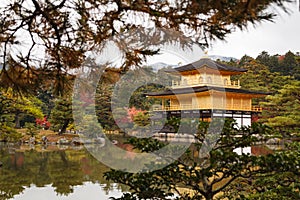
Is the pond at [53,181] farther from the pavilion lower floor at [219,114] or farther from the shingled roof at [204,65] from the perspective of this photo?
the shingled roof at [204,65]

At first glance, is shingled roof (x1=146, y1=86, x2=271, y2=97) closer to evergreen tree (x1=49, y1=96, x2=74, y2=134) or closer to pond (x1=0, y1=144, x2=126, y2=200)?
evergreen tree (x1=49, y1=96, x2=74, y2=134)

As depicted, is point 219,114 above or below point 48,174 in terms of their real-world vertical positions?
above

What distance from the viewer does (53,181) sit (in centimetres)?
718

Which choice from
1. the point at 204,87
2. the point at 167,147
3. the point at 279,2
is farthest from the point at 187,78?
the point at 279,2

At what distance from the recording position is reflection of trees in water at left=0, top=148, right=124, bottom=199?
6527mm

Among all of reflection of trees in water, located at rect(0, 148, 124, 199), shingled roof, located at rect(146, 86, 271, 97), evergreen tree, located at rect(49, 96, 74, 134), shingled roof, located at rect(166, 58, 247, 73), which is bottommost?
reflection of trees in water, located at rect(0, 148, 124, 199)

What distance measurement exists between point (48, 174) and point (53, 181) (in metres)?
0.97

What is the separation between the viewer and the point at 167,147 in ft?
7.91

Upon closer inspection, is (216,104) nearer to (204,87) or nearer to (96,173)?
(204,87)

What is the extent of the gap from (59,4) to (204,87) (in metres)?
12.4

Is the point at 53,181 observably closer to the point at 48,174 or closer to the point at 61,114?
the point at 48,174

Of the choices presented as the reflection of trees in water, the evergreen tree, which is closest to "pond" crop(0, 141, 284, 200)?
the reflection of trees in water

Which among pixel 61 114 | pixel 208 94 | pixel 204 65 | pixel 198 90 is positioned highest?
pixel 204 65

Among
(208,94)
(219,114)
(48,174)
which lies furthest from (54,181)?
(219,114)
